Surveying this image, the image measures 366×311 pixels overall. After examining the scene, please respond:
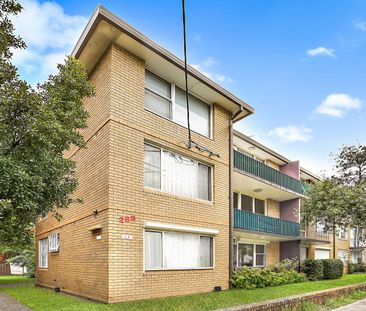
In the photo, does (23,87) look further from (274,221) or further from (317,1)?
(274,221)

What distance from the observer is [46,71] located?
9906mm

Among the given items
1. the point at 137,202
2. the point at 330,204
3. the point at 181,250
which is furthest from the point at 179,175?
the point at 330,204

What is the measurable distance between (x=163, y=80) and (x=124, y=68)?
1.95 metres

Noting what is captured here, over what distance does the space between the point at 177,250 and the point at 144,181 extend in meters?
2.65

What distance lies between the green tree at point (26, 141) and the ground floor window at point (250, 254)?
14.2 meters

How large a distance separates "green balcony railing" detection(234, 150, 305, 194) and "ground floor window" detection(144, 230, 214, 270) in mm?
5147

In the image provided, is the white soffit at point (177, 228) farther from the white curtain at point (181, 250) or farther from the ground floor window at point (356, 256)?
the ground floor window at point (356, 256)

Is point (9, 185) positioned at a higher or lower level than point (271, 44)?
lower

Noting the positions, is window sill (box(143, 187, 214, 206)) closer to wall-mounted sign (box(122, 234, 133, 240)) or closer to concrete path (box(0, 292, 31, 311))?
wall-mounted sign (box(122, 234, 133, 240))

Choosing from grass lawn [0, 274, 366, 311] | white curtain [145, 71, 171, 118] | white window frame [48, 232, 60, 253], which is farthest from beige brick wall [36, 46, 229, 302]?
white window frame [48, 232, 60, 253]

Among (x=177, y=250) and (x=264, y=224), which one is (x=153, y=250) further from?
(x=264, y=224)

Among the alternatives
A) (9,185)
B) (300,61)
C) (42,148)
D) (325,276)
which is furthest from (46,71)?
(325,276)

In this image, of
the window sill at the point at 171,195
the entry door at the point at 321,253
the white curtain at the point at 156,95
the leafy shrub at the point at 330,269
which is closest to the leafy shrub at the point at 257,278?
the window sill at the point at 171,195

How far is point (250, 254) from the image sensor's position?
72.6 feet
